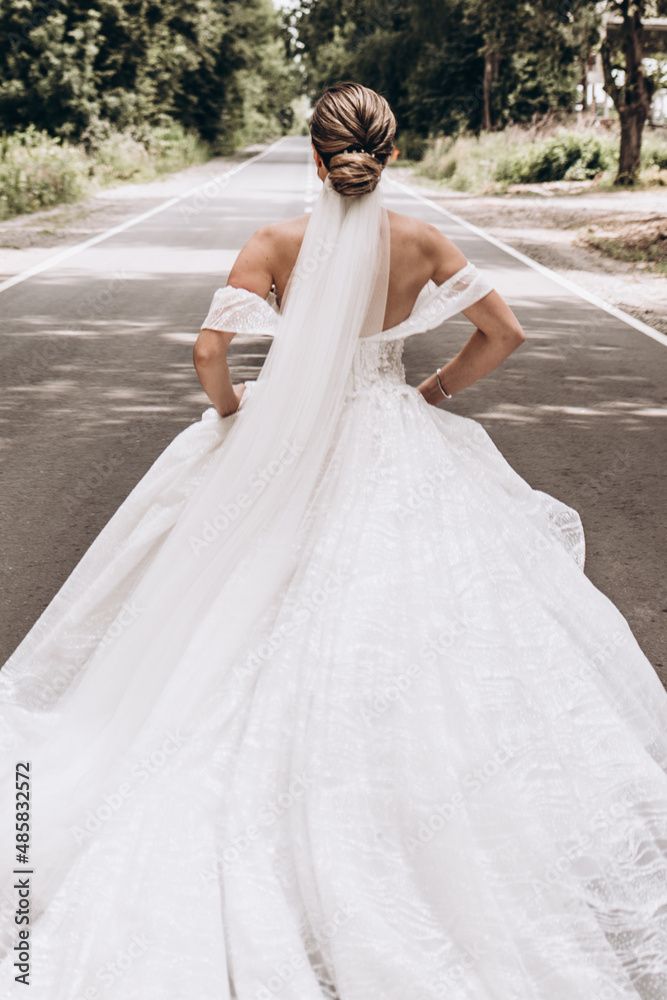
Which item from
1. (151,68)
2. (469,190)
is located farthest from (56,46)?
(469,190)

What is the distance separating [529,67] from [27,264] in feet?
93.6

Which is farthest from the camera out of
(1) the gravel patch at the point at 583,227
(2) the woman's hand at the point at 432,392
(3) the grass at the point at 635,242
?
(3) the grass at the point at 635,242

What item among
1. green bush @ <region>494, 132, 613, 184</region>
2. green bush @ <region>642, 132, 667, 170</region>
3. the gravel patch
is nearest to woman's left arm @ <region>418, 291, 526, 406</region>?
the gravel patch

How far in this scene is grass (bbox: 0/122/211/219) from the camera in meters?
20.1

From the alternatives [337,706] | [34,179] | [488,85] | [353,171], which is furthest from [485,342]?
[488,85]

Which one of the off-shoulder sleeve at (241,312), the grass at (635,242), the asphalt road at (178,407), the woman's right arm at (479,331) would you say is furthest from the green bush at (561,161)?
the off-shoulder sleeve at (241,312)

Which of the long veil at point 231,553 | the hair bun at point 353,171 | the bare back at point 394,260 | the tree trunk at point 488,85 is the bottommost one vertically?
the long veil at point 231,553

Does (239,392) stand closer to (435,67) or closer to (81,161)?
(81,161)

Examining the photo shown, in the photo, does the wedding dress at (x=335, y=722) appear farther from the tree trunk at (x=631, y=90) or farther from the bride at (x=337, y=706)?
the tree trunk at (x=631, y=90)

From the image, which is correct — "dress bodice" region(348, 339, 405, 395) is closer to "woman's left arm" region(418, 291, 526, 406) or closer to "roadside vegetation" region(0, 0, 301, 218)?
"woman's left arm" region(418, 291, 526, 406)

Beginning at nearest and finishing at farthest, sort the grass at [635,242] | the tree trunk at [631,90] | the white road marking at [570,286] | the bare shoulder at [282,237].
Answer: the bare shoulder at [282,237] → the white road marking at [570,286] → the grass at [635,242] → the tree trunk at [631,90]

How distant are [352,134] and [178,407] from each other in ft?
14.5

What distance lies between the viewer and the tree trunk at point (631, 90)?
2125 centimetres

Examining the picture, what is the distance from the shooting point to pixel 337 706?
2.40 m
